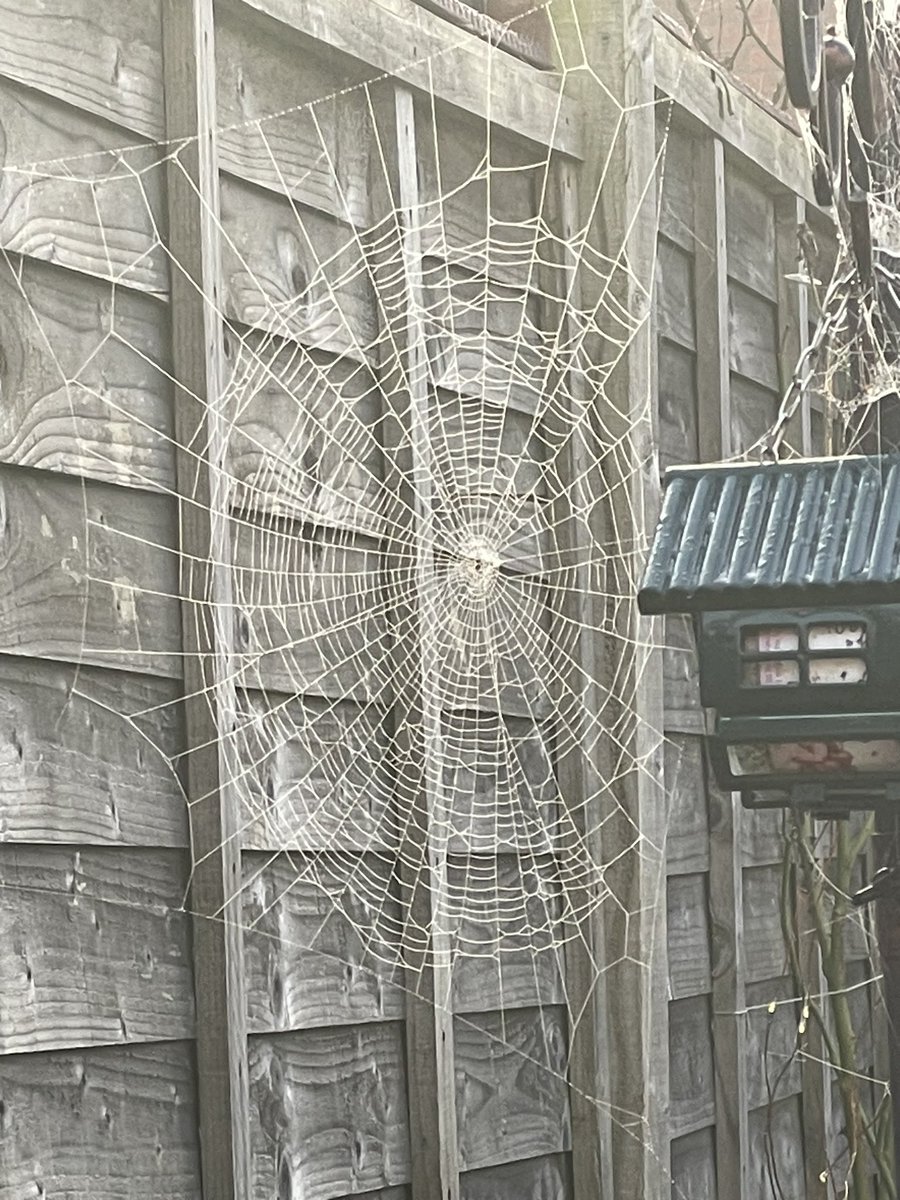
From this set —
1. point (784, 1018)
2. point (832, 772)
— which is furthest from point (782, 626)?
point (784, 1018)

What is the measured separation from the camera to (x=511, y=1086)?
11.8 ft

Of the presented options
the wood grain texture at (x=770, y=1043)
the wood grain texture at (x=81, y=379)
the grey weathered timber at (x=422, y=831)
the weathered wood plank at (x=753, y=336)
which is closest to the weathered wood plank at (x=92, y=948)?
the wood grain texture at (x=81, y=379)

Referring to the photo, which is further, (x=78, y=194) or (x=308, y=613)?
(x=308, y=613)

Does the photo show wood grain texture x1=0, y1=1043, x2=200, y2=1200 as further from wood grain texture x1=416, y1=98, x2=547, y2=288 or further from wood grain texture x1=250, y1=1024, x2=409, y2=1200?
wood grain texture x1=416, y1=98, x2=547, y2=288

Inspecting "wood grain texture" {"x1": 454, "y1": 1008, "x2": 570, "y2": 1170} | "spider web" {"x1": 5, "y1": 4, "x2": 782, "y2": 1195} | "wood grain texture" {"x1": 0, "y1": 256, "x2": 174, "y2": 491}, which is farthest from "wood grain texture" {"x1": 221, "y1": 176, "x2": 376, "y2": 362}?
"wood grain texture" {"x1": 454, "y1": 1008, "x2": 570, "y2": 1170}

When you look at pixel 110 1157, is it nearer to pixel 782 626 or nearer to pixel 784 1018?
pixel 782 626

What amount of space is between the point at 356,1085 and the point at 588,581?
1121 millimetres

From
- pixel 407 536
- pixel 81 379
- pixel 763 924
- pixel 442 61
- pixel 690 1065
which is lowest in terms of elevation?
pixel 690 1065

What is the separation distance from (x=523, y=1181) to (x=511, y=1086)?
177mm

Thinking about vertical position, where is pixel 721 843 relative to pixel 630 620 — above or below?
below

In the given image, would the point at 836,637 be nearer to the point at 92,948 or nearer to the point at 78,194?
the point at 92,948

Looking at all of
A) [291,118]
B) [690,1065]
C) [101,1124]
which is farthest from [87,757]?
[690,1065]

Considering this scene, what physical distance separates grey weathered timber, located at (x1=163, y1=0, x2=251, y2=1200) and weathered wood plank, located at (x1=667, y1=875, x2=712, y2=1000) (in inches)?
59.5

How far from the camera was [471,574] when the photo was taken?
352 cm
